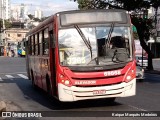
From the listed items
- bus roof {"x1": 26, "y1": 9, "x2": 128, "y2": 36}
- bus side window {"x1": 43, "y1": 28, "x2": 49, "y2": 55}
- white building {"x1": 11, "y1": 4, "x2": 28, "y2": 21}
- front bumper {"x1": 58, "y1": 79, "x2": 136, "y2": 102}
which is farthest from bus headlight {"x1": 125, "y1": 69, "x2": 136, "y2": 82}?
white building {"x1": 11, "y1": 4, "x2": 28, "y2": 21}

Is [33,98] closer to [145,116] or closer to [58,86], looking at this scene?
[58,86]

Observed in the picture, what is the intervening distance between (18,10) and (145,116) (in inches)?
5529

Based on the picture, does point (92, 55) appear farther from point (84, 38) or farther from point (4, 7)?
point (4, 7)

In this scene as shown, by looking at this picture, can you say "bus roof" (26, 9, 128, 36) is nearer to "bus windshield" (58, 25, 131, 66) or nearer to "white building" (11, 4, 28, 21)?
"bus windshield" (58, 25, 131, 66)

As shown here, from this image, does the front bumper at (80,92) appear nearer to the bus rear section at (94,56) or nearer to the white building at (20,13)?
the bus rear section at (94,56)

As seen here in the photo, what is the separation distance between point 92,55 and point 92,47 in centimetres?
25

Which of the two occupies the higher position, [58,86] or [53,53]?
[53,53]

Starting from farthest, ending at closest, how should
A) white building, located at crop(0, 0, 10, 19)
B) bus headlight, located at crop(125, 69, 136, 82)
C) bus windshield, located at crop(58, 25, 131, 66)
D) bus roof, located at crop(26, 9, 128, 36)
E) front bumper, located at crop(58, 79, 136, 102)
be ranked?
white building, located at crop(0, 0, 10, 19)
bus roof, located at crop(26, 9, 128, 36)
bus headlight, located at crop(125, 69, 136, 82)
bus windshield, located at crop(58, 25, 131, 66)
front bumper, located at crop(58, 79, 136, 102)

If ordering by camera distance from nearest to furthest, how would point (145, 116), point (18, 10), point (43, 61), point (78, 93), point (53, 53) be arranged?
point (145, 116) < point (78, 93) < point (53, 53) < point (43, 61) < point (18, 10)

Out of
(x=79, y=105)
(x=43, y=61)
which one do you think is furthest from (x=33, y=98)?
(x=79, y=105)

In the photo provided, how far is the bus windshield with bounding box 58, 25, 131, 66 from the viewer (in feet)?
41.3

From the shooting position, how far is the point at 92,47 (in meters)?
12.7

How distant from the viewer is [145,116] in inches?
444

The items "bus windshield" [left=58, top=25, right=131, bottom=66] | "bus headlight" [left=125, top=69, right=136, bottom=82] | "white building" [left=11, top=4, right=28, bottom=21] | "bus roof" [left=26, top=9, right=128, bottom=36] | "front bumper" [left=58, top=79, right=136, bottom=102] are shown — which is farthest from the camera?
"white building" [left=11, top=4, right=28, bottom=21]
